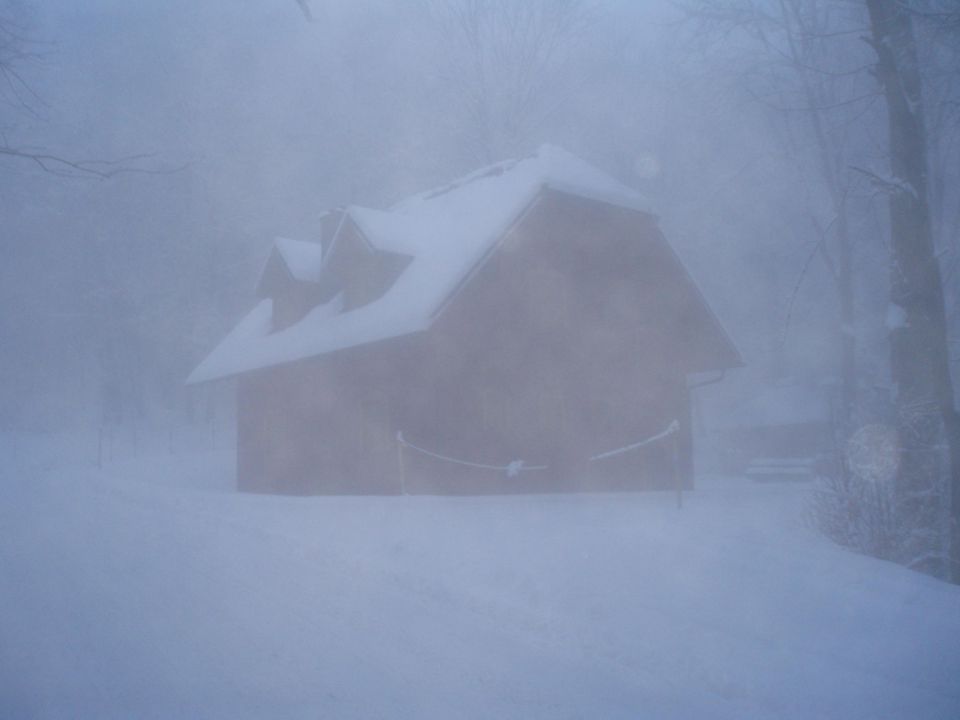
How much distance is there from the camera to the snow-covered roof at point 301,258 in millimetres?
18141

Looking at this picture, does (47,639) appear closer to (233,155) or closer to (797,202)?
(797,202)

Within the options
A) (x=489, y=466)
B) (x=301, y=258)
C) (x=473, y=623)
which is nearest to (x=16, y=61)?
(x=473, y=623)

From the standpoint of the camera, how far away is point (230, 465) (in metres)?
25.7

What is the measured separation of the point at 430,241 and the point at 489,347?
354cm

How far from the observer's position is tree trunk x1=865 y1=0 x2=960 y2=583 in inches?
313

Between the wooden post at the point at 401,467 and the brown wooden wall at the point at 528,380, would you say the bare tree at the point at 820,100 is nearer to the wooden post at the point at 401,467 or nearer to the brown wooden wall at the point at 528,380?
the brown wooden wall at the point at 528,380

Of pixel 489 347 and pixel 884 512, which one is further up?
pixel 489 347

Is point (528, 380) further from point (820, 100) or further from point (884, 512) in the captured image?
point (820, 100)

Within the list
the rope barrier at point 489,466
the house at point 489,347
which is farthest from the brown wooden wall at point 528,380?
the rope barrier at point 489,466

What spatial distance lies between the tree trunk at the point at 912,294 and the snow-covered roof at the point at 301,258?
13198 mm

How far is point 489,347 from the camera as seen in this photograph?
1374 cm

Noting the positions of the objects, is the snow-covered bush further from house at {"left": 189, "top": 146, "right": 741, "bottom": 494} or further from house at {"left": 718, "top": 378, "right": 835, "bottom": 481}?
house at {"left": 718, "top": 378, "right": 835, "bottom": 481}

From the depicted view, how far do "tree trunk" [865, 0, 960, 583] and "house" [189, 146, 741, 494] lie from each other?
344 cm

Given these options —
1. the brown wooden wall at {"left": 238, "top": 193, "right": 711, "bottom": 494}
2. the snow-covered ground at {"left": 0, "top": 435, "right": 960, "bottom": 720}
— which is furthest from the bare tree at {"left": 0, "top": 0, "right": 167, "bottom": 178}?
the brown wooden wall at {"left": 238, "top": 193, "right": 711, "bottom": 494}
